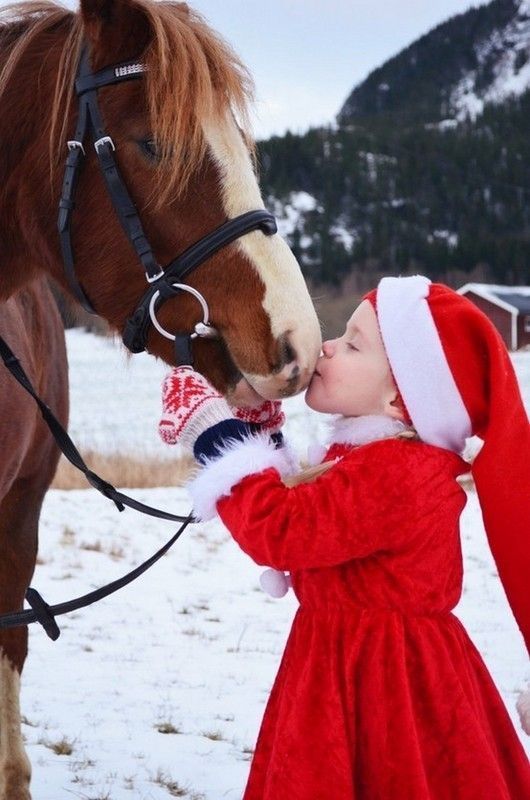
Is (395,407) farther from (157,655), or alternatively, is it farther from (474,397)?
(157,655)

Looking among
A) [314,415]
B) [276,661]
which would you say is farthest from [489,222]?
[276,661]

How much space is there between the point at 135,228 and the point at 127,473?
24.9 ft

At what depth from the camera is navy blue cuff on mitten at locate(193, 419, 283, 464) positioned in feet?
5.21

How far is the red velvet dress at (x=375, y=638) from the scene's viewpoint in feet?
4.96

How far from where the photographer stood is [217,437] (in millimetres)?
1596

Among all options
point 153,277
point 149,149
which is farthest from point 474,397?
point 149,149

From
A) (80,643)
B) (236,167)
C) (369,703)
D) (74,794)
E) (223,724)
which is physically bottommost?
(80,643)

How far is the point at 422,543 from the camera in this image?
158cm

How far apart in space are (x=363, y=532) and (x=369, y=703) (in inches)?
12.3

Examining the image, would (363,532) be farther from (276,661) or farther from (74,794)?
(276,661)

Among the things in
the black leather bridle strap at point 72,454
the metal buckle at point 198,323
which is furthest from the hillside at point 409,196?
the metal buckle at point 198,323

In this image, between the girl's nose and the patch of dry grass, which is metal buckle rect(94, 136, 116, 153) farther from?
the patch of dry grass

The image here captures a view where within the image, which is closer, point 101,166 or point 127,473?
point 101,166

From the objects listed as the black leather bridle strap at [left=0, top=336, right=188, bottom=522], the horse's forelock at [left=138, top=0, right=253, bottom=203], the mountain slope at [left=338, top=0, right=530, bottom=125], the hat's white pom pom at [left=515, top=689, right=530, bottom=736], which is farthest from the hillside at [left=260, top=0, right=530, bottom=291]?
the hat's white pom pom at [left=515, top=689, right=530, bottom=736]
